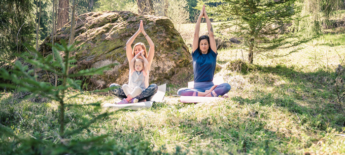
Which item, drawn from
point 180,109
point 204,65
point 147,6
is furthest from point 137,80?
point 147,6

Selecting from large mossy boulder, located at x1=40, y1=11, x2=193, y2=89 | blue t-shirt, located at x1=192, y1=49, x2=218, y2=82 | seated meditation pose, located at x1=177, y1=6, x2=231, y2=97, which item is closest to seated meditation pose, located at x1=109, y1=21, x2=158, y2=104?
seated meditation pose, located at x1=177, y1=6, x2=231, y2=97

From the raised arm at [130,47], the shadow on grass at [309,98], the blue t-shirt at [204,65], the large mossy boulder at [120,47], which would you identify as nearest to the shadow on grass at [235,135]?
the shadow on grass at [309,98]

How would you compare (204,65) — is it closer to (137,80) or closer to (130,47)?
(137,80)

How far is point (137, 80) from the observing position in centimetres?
434

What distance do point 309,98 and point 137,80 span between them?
343 cm

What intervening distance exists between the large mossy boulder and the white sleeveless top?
1381 mm

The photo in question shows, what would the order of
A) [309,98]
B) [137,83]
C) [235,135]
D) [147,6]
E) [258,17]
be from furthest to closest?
[147,6], [258,17], [137,83], [309,98], [235,135]

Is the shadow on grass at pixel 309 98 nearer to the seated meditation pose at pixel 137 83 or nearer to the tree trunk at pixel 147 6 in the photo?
the seated meditation pose at pixel 137 83

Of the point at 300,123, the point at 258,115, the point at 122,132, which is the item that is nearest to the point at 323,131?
the point at 300,123

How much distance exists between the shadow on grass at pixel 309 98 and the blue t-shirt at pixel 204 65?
1041mm

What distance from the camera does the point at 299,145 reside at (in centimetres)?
223

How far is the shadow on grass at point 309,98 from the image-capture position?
2.82 m

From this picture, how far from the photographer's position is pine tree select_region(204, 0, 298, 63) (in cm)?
529

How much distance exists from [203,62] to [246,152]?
106 inches
